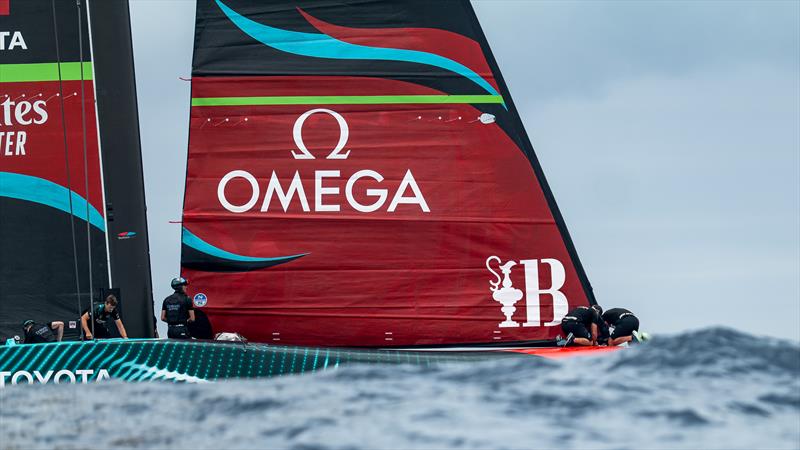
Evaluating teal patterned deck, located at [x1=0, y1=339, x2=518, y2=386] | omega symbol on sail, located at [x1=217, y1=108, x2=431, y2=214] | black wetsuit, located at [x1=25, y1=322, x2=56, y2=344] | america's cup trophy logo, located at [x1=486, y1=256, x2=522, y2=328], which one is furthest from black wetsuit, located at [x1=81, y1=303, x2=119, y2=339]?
america's cup trophy logo, located at [x1=486, y1=256, x2=522, y2=328]

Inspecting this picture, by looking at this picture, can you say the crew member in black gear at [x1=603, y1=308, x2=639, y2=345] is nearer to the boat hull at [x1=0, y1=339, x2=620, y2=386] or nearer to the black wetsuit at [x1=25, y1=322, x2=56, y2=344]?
the boat hull at [x1=0, y1=339, x2=620, y2=386]

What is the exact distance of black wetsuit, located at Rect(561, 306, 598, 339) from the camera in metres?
12.4

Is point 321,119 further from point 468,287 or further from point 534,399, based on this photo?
point 534,399

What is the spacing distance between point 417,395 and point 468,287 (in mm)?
5091

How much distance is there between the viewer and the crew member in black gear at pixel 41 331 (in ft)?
39.6

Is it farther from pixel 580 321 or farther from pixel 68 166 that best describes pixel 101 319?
pixel 580 321

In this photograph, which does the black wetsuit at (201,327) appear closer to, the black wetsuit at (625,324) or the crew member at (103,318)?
the crew member at (103,318)

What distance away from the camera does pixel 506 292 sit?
503 inches

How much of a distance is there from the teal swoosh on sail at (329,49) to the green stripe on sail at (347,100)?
0.18m

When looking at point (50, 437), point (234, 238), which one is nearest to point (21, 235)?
point (234, 238)

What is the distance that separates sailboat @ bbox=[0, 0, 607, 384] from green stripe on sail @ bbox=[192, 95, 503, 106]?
13 millimetres

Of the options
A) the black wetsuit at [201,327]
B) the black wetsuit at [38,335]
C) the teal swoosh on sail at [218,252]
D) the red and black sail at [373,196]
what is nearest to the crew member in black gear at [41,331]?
the black wetsuit at [38,335]

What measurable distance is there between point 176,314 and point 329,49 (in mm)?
2803

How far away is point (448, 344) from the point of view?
12812 mm
